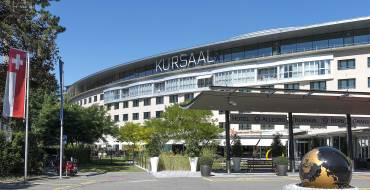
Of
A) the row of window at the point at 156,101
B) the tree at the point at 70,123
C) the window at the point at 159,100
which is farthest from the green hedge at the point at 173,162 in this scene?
the window at the point at 159,100

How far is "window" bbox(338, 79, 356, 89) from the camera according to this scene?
7512 cm

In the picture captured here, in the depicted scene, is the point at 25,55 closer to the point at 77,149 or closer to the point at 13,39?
the point at 13,39

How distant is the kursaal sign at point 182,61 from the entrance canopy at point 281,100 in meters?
56.0

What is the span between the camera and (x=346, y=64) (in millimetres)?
76062

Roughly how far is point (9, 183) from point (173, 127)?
3600 cm

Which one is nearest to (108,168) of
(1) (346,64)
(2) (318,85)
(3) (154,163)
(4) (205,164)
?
(3) (154,163)

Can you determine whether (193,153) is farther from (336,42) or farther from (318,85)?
(336,42)

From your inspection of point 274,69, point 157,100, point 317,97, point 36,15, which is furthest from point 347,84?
point 36,15

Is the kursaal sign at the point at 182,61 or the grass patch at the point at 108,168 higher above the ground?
the kursaal sign at the point at 182,61

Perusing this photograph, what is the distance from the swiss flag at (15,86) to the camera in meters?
27.4

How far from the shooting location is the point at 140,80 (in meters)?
105

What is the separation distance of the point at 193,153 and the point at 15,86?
1248 centimetres

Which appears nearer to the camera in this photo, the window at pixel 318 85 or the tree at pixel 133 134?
the tree at pixel 133 134

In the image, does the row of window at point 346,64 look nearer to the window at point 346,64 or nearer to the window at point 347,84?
the window at point 346,64
